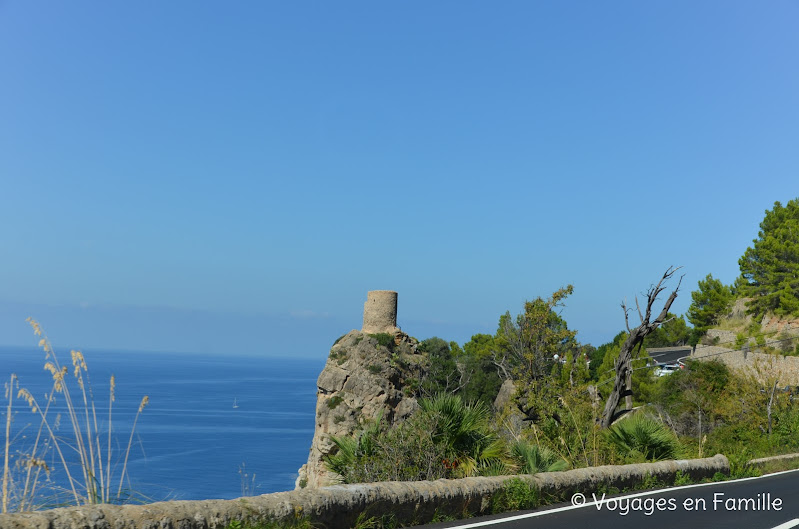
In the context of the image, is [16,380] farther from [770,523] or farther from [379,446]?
[770,523]

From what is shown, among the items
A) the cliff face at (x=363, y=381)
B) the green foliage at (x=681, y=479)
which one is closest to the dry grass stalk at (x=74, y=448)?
the green foliage at (x=681, y=479)

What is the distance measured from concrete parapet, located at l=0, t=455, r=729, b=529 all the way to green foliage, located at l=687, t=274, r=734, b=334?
64.5 metres

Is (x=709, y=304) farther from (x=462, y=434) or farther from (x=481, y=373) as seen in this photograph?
(x=462, y=434)

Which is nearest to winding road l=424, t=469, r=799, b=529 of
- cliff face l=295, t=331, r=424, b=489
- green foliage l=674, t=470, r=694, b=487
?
green foliage l=674, t=470, r=694, b=487

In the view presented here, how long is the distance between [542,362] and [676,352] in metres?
50.5

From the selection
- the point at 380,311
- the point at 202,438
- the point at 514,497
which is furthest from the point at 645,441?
the point at 202,438

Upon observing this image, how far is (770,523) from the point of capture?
8672 mm

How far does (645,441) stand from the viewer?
43.9ft

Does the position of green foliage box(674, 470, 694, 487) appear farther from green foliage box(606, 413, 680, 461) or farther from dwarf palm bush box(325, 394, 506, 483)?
dwarf palm bush box(325, 394, 506, 483)

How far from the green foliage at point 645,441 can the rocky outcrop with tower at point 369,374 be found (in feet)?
178

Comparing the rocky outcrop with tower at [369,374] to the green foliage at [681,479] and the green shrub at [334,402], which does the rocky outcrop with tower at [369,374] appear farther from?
the green foliage at [681,479]

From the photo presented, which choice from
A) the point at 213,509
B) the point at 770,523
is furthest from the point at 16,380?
the point at 770,523

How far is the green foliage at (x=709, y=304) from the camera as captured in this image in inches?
2736

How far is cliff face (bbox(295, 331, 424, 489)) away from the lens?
68.6 meters
